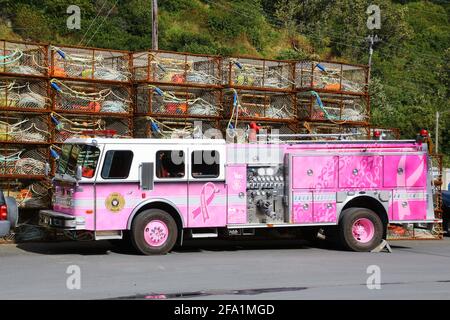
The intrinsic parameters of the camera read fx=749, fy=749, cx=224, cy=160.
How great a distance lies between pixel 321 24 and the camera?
2103 inches

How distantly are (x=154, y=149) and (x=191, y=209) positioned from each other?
58.7 inches

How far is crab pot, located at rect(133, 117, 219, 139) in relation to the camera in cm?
1870

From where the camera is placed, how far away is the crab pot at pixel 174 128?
61.4ft

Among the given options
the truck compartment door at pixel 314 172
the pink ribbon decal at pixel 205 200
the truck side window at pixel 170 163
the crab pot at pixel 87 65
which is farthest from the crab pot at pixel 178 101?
the truck compartment door at pixel 314 172

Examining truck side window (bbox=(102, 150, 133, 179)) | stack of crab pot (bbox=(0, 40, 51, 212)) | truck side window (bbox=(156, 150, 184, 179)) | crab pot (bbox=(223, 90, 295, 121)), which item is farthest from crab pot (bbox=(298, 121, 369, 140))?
stack of crab pot (bbox=(0, 40, 51, 212))

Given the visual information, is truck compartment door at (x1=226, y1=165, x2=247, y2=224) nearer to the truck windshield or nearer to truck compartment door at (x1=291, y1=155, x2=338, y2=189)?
truck compartment door at (x1=291, y1=155, x2=338, y2=189)

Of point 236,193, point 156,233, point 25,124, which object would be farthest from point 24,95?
point 236,193

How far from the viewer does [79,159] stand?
15602mm

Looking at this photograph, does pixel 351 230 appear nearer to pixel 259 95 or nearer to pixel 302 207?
pixel 302 207

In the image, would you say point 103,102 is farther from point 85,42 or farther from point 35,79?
point 85,42

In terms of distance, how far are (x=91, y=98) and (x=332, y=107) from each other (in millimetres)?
7003

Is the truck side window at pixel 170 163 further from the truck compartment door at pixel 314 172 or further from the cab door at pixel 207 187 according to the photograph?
the truck compartment door at pixel 314 172

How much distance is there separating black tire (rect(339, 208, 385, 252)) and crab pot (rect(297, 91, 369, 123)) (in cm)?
453
